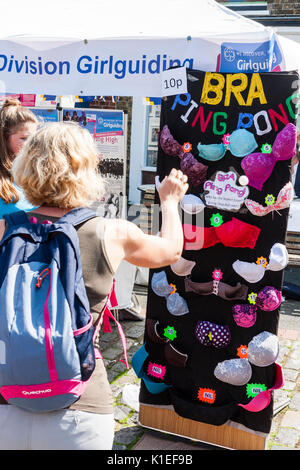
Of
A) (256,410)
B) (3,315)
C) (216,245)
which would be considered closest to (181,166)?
(216,245)

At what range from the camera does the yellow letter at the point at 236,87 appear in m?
2.52

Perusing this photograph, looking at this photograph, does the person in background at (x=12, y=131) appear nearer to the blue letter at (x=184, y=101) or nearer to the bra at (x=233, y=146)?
the blue letter at (x=184, y=101)

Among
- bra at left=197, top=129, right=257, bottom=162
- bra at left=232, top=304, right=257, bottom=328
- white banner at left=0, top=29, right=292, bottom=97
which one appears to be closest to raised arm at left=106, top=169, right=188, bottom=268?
bra at left=197, top=129, right=257, bottom=162

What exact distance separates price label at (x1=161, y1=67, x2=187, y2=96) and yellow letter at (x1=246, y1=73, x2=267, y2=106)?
1.14ft

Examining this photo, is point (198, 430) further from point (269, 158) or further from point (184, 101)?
point (184, 101)

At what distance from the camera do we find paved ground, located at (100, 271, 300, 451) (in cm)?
292

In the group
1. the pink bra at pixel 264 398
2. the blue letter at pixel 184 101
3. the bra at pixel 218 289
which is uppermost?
the blue letter at pixel 184 101

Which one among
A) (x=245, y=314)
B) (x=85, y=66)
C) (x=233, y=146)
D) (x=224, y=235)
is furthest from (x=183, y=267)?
(x=85, y=66)

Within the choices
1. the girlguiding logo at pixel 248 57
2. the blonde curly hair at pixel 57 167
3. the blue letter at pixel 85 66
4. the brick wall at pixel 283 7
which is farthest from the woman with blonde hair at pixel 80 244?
the brick wall at pixel 283 7

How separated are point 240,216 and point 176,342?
2.66 ft

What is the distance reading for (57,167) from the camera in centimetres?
153

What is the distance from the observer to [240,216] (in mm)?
2615

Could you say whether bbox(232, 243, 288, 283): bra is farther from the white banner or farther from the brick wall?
the brick wall

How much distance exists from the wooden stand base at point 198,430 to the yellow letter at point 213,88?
5.78 ft
